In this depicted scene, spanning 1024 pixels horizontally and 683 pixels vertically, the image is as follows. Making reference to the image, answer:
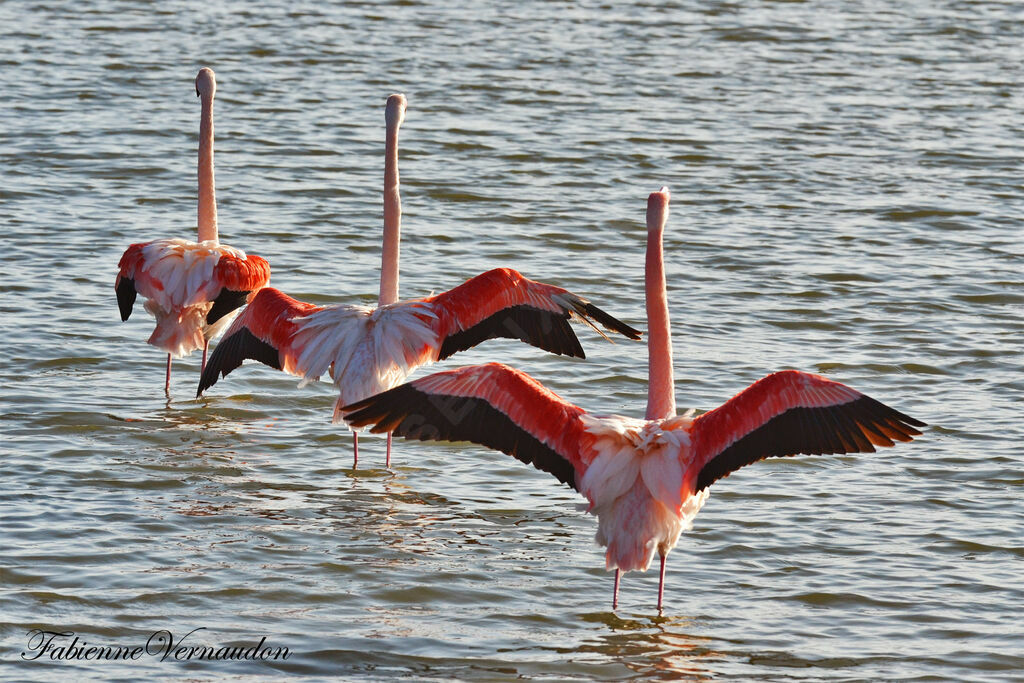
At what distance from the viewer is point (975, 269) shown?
40.8 feet

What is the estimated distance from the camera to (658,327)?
7.11 metres

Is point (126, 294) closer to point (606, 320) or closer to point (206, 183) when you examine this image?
point (206, 183)

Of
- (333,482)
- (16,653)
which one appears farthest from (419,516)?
(16,653)

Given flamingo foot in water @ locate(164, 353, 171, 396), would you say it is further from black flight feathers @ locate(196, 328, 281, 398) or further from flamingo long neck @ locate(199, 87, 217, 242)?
black flight feathers @ locate(196, 328, 281, 398)

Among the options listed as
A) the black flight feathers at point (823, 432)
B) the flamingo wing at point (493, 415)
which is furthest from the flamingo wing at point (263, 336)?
the black flight feathers at point (823, 432)

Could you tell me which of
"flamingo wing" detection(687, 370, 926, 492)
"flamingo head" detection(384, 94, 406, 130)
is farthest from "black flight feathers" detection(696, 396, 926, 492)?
"flamingo head" detection(384, 94, 406, 130)

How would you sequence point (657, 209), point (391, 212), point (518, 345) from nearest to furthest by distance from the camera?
point (657, 209) → point (391, 212) → point (518, 345)

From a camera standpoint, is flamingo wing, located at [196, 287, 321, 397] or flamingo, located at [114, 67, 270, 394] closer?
flamingo wing, located at [196, 287, 321, 397]

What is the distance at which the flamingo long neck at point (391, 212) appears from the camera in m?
8.95

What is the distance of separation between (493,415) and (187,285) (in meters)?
3.28

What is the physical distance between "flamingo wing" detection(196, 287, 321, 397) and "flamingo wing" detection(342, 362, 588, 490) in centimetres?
158
